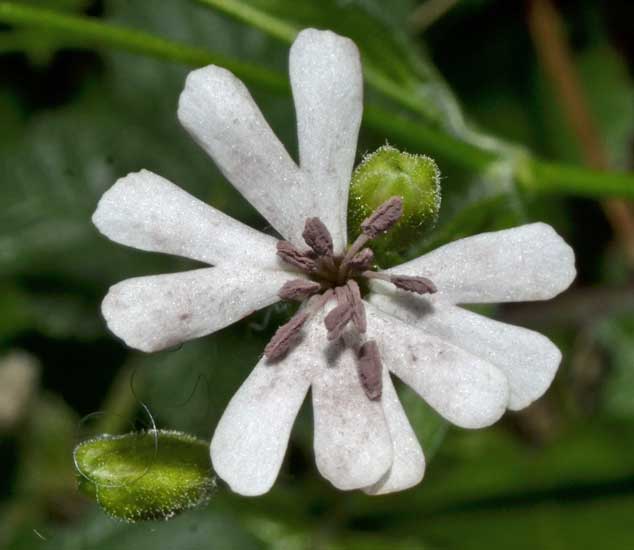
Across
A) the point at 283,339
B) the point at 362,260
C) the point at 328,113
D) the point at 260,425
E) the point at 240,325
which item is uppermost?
the point at 328,113

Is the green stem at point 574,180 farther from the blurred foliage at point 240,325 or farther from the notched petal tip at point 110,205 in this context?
the notched petal tip at point 110,205

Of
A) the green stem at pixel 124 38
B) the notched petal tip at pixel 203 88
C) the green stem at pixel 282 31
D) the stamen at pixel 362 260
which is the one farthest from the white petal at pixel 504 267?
the green stem at pixel 282 31

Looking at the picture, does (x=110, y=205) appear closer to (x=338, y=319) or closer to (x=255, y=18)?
(x=338, y=319)

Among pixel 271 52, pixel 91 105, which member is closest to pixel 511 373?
pixel 271 52

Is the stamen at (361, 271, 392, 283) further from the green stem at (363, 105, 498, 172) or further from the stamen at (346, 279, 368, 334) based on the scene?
the green stem at (363, 105, 498, 172)

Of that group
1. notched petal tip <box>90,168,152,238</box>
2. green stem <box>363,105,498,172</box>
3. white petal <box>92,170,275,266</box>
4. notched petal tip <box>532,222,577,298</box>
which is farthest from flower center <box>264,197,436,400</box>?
green stem <box>363,105,498,172</box>

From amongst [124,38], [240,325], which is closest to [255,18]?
[124,38]

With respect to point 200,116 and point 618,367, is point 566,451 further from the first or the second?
point 200,116
